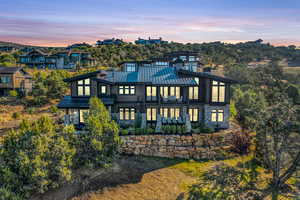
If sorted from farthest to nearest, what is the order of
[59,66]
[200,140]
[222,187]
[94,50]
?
1. [94,50]
2. [59,66]
3. [200,140]
4. [222,187]

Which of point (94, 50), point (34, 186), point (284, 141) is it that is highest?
point (94, 50)

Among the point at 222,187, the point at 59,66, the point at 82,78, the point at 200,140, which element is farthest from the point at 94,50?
the point at 222,187

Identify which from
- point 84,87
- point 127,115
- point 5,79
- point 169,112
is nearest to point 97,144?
point 127,115

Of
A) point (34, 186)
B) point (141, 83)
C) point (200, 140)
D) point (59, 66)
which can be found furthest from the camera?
point (59, 66)

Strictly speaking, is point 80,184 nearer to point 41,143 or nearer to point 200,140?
point 41,143

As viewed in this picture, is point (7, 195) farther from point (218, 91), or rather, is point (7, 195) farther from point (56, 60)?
point (56, 60)

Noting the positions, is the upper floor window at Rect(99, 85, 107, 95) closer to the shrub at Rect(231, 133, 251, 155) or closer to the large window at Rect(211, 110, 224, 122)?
A: the large window at Rect(211, 110, 224, 122)

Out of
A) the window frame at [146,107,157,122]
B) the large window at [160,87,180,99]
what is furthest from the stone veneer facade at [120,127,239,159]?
the large window at [160,87,180,99]
